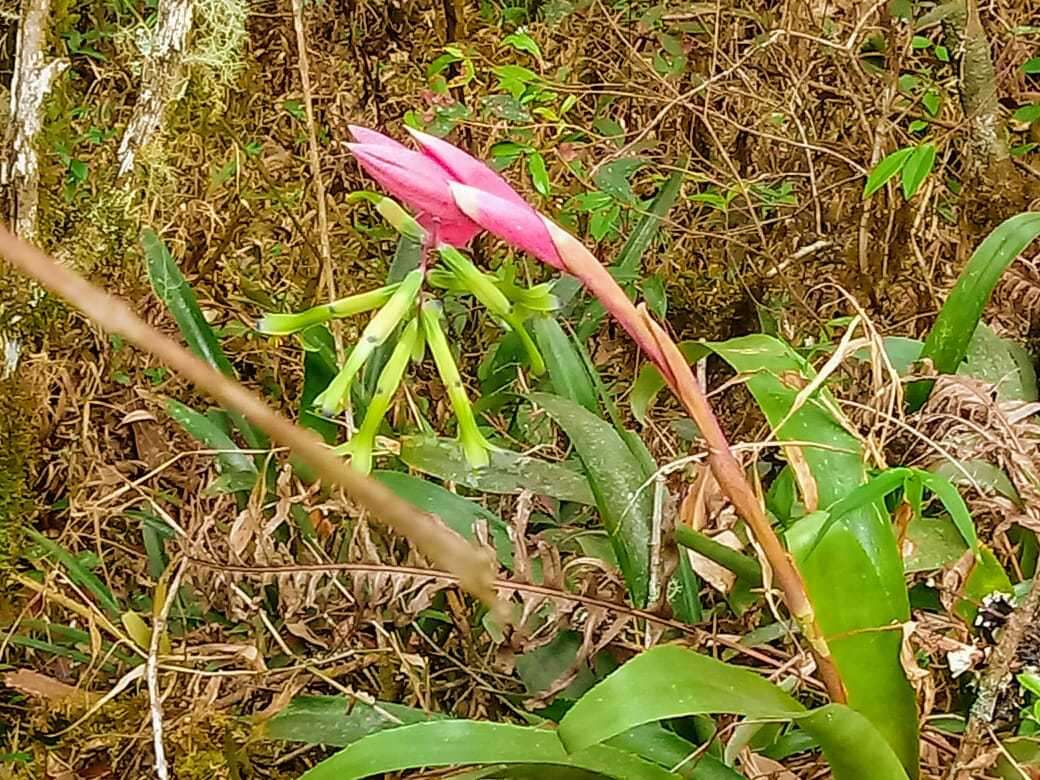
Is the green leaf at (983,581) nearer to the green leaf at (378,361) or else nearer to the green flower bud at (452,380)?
the green flower bud at (452,380)

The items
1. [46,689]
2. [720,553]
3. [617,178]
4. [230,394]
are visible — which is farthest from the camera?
[617,178]

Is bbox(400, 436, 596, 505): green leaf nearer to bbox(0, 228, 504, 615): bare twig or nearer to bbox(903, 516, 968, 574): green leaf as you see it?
bbox(903, 516, 968, 574): green leaf

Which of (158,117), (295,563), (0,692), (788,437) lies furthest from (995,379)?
(0,692)

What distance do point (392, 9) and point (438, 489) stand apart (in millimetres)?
1203

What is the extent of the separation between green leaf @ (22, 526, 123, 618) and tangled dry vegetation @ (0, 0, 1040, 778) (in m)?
0.01

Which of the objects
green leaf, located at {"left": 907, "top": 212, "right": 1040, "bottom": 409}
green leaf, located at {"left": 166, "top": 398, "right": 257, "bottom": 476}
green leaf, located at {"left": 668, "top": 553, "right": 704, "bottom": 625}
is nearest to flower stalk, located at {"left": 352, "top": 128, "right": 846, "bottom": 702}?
green leaf, located at {"left": 668, "top": 553, "right": 704, "bottom": 625}

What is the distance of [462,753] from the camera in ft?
2.16

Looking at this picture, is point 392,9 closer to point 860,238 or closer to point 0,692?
point 860,238

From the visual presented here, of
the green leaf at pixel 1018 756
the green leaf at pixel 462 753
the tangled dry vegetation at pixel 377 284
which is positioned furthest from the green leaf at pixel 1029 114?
the green leaf at pixel 462 753

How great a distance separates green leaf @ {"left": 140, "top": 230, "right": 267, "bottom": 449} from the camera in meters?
1.11

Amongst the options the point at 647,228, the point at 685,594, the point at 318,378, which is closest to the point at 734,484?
the point at 685,594

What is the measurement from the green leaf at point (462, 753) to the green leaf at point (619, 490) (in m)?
0.15

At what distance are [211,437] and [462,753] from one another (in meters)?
0.53

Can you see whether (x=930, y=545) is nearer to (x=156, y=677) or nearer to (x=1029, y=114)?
(x=156, y=677)
